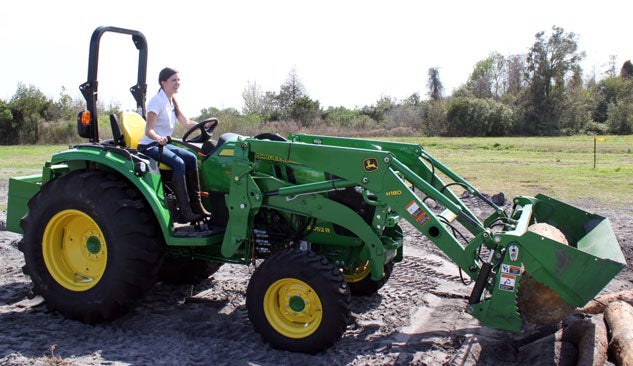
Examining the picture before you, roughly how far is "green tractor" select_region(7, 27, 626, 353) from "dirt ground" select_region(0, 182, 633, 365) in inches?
9.0

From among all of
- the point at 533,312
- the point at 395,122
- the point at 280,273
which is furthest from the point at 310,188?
the point at 395,122

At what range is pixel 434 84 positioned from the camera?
53562mm

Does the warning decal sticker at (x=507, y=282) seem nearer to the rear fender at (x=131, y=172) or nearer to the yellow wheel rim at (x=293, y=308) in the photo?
the yellow wheel rim at (x=293, y=308)

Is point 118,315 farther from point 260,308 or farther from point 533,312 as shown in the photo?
point 533,312

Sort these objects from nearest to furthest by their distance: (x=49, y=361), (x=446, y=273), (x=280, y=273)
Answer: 1. (x=49, y=361)
2. (x=280, y=273)
3. (x=446, y=273)

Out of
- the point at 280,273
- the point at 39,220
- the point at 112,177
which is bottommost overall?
the point at 280,273

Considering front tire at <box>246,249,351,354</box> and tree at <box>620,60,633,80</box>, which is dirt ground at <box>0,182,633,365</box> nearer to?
front tire at <box>246,249,351,354</box>

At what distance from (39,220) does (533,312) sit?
420 cm

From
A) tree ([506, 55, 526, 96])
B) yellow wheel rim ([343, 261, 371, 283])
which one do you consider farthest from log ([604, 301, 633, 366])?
tree ([506, 55, 526, 96])

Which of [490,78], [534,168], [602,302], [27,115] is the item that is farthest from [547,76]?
[602,302]

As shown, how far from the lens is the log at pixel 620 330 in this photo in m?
4.11

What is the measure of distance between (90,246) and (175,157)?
1106 mm

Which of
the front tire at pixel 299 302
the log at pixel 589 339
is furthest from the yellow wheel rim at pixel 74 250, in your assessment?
the log at pixel 589 339

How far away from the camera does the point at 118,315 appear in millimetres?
5082
